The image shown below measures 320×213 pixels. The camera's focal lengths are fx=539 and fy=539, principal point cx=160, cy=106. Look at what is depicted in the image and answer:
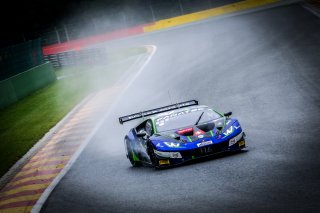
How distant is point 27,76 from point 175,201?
21.0 meters

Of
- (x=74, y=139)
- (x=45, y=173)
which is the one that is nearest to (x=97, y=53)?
(x=74, y=139)

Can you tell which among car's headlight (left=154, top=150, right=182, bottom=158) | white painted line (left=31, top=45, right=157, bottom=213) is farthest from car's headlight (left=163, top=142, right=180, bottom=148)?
white painted line (left=31, top=45, right=157, bottom=213)

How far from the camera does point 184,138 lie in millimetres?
10375

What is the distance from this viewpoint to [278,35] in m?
25.5

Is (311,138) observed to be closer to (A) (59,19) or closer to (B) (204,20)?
(B) (204,20)

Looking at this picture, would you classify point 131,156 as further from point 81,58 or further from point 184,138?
point 81,58

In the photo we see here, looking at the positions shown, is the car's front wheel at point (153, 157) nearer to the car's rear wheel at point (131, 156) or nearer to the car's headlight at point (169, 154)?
the car's headlight at point (169, 154)

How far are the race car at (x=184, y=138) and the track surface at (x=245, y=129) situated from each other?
0.78 feet

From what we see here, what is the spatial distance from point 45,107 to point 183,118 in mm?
13164

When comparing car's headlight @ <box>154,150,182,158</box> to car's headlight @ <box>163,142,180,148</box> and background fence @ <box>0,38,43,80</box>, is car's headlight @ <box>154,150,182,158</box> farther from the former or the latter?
background fence @ <box>0,38,43,80</box>

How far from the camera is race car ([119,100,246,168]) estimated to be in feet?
33.5

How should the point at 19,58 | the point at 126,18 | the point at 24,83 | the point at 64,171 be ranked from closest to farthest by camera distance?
the point at 64,171 < the point at 19,58 < the point at 24,83 < the point at 126,18

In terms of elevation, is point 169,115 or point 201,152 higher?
point 169,115

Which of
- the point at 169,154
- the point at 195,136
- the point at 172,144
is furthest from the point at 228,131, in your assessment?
the point at 169,154
